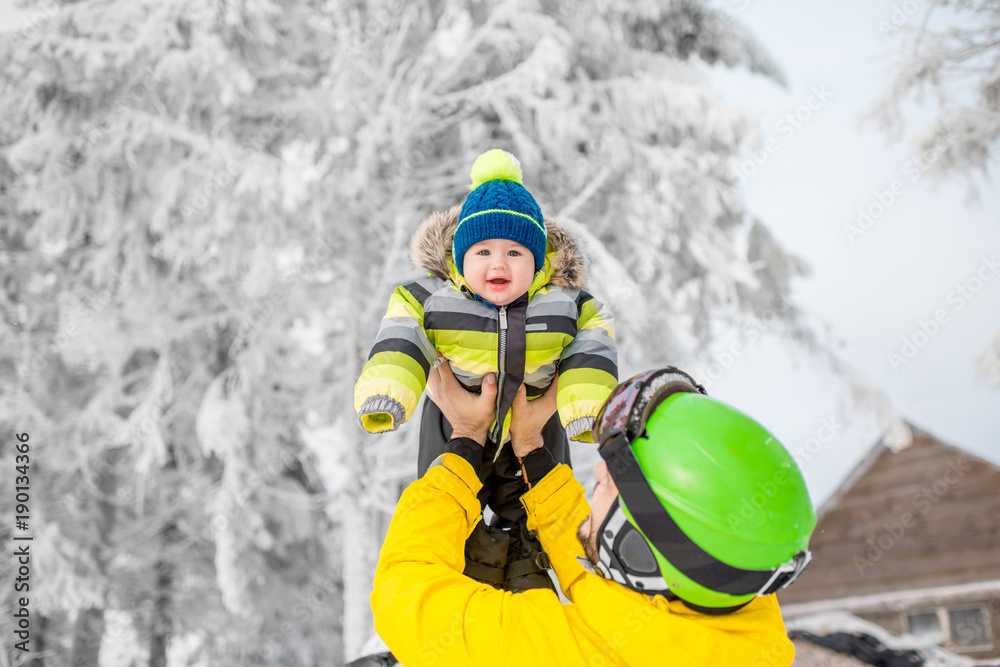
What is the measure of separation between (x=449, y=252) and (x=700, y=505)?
1.26 m

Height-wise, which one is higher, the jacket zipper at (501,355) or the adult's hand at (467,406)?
the jacket zipper at (501,355)

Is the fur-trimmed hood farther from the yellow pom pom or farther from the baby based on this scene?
the yellow pom pom

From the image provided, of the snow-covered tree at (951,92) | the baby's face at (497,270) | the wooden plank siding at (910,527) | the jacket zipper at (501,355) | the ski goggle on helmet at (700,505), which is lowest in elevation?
the wooden plank siding at (910,527)

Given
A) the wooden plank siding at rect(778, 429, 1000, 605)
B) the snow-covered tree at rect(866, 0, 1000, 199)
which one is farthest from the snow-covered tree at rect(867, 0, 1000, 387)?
the wooden plank siding at rect(778, 429, 1000, 605)

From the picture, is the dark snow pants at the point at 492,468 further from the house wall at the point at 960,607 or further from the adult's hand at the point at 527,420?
the house wall at the point at 960,607

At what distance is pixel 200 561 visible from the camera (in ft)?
28.3

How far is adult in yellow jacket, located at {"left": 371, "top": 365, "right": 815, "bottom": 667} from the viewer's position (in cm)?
135

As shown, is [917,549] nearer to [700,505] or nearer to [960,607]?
[960,607]

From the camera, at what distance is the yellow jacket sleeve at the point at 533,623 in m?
1.36

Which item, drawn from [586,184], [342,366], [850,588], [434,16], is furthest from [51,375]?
[850,588]

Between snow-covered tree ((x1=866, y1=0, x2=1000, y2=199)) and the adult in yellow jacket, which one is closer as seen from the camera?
the adult in yellow jacket

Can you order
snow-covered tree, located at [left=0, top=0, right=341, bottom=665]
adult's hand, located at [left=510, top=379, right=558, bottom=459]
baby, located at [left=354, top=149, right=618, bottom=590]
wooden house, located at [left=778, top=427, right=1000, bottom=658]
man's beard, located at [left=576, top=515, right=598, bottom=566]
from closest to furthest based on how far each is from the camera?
1. man's beard, located at [left=576, top=515, right=598, bottom=566]
2. baby, located at [left=354, top=149, right=618, bottom=590]
3. adult's hand, located at [left=510, top=379, right=558, bottom=459]
4. snow-covered tree, located at [left=0, top=0, right=341, bottom=665]
5. wooden house, located at [left=778, top=427, right=1000, bottom=658]

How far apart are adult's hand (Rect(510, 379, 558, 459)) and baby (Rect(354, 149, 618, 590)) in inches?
1.7

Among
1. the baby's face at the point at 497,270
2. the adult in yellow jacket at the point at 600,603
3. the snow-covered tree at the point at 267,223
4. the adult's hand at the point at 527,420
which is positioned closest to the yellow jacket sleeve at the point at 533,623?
the adult in yellow jacket at the point at 600,603
